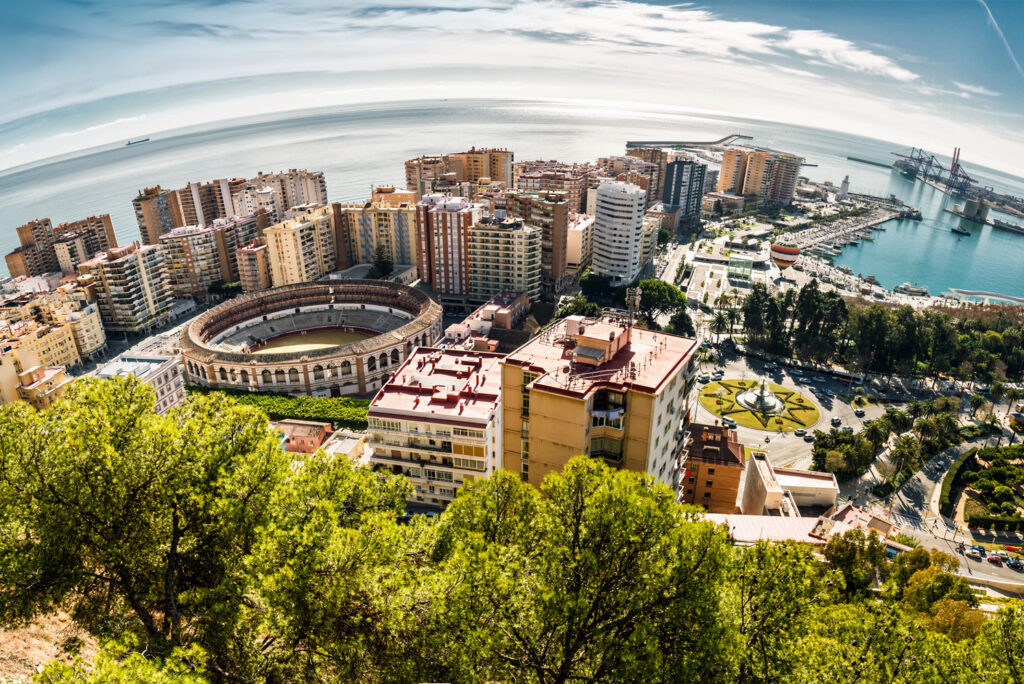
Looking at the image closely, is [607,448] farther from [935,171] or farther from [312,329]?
[935,171]

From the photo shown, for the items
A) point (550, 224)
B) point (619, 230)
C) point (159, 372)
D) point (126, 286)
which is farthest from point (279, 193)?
point (619, 230)

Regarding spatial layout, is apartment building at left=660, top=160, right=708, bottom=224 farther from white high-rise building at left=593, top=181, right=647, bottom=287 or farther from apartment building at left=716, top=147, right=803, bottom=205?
white high-rise building at left=593, top=181, right=647, bottom=287

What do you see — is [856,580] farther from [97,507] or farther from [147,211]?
[147,211]

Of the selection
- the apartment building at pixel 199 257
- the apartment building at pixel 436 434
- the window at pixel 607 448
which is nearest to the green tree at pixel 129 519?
the window at pixel 607 448

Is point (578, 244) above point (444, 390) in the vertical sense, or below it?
below

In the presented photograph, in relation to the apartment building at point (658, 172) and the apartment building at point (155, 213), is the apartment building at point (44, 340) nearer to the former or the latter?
the apartment building at point (155, 213)

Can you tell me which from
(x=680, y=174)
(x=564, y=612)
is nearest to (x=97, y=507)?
(x=564, y=612)
